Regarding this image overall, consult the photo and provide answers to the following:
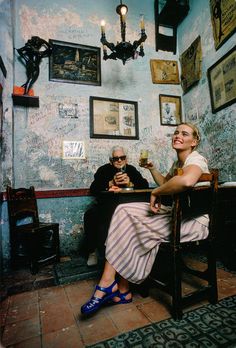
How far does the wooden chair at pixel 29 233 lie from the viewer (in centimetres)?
288

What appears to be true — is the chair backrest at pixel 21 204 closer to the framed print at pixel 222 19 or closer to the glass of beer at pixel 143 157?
the glass of beer at pixel 143 157

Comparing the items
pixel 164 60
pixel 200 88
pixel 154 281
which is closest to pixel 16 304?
pixel 154 281

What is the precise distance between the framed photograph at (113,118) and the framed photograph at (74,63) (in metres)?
0.44

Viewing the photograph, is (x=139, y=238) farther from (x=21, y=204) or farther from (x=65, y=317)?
(x=21, y=204)

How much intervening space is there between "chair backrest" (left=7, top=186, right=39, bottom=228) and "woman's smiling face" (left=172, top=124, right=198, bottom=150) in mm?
2322

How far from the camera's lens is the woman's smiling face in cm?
213

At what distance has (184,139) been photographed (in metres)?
2.13

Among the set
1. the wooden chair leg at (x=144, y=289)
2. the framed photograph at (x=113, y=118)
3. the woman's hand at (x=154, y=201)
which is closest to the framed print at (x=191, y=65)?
the framed photograph at (x=113, y=118)

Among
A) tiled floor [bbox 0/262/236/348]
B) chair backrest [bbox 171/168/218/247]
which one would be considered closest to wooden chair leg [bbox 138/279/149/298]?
tiled floor [bbox 0/262/236/348]

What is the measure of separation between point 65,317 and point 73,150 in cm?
267

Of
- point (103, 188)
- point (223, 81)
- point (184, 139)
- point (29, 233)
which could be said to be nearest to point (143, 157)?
point (184, 139)

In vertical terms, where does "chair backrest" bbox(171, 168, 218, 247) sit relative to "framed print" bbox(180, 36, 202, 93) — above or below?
below

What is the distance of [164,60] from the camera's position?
4680 mm

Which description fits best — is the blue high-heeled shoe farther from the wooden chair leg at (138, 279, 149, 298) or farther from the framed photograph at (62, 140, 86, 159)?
the framed photograph at (62, 140, 86, 159)
